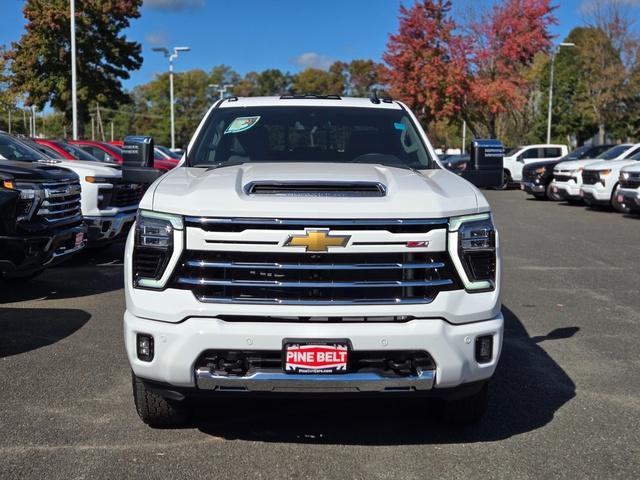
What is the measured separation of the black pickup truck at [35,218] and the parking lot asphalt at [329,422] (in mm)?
591

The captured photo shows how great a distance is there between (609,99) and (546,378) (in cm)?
3993

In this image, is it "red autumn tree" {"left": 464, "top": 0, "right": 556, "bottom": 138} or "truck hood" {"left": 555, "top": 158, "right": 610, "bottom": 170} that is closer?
"truck hood" {"left": 555, "top": 158, "right": 610, "bottom": 170}

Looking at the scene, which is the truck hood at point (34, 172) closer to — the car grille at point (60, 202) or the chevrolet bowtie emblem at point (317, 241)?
the car grille at point (60, 202)

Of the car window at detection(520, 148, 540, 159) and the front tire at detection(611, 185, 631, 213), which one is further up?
the car window at detection(520, 148, 540, 159)

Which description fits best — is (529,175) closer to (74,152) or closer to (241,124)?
(74,152)

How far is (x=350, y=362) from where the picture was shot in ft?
11.3

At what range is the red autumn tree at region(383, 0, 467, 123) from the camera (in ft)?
119

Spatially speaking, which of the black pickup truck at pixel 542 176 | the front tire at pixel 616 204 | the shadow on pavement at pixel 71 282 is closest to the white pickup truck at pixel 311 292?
the shadow on pavement at pixel 71 282

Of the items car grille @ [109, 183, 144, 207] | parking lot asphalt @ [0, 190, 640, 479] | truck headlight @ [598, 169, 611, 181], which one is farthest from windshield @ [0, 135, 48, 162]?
truck headlight @ [598, 169, 611, 181]

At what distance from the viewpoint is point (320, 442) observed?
3.97 metres

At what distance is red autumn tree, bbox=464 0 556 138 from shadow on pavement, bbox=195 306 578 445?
107ft

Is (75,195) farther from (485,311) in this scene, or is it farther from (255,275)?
(485,311)

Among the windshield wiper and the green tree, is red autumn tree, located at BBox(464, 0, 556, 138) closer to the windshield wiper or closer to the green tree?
the green tree

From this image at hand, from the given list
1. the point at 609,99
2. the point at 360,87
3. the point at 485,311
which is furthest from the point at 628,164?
the point at 360,87
